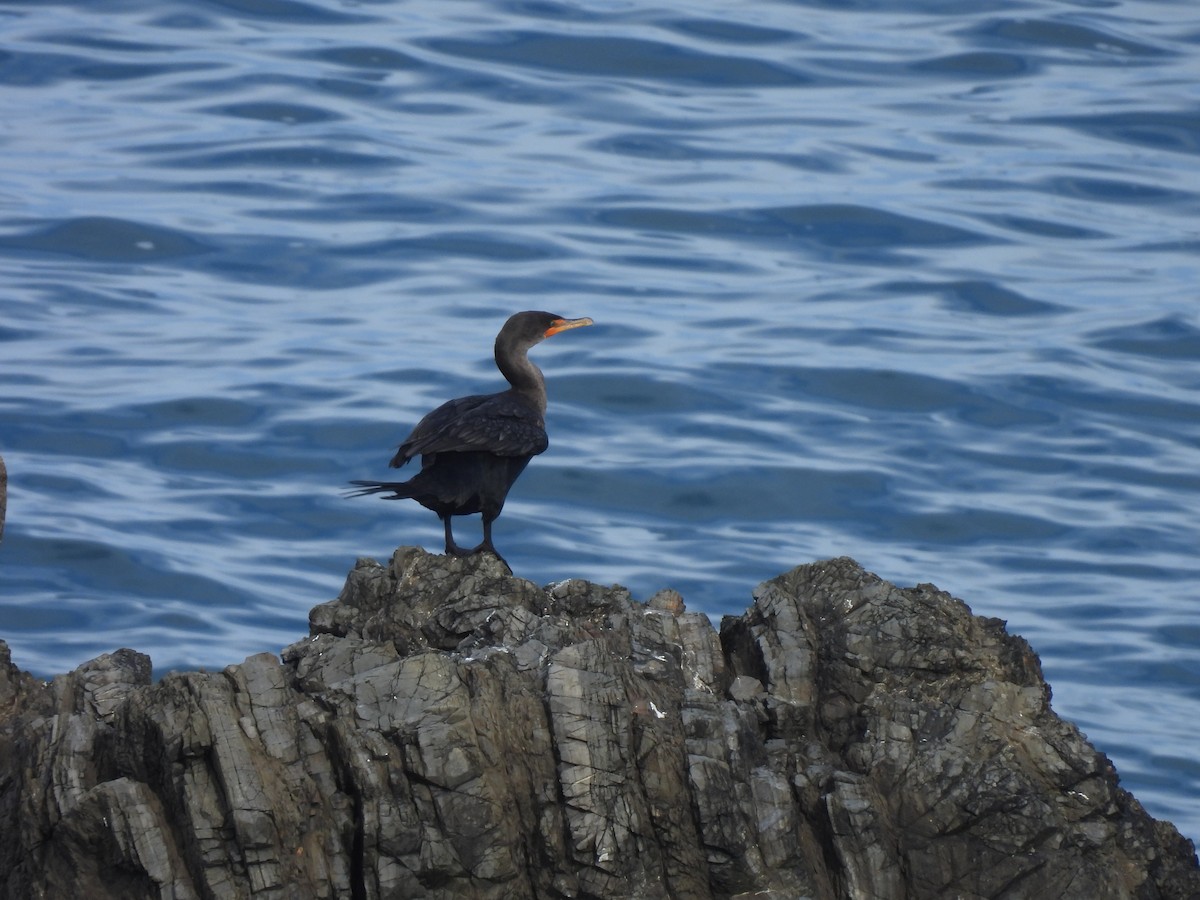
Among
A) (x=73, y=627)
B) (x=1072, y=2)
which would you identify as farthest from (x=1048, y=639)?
(x=1072, y=2)

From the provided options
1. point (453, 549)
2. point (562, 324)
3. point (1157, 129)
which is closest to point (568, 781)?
point (453, 549)

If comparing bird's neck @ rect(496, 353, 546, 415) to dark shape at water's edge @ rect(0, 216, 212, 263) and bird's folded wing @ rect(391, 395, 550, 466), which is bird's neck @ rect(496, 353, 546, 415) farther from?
dark shape at water's edge @ rect(0, 216, 212, 263)

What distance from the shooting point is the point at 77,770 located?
6168mm

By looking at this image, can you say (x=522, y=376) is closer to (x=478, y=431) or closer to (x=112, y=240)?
(x=478, y=431)

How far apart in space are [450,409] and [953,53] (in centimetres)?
2838

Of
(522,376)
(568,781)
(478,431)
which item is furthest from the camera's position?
(522,376)

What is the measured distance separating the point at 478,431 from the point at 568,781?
2.47 metres

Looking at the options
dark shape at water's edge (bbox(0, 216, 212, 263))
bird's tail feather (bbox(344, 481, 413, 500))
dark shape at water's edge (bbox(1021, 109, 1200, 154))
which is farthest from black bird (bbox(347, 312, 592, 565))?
dark shape at water's edge (bbox(1021, 109, 1200, 154))

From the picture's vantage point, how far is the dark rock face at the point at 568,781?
600 centimetres

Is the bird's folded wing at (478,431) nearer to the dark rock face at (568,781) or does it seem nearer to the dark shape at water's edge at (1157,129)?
the dark rock face at (568,781)

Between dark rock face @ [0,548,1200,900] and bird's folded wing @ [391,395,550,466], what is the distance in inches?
59.8

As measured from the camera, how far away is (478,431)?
27.3 feet

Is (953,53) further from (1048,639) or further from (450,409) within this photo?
(450,409)

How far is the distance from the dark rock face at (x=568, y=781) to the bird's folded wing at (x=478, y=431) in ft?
4.98
